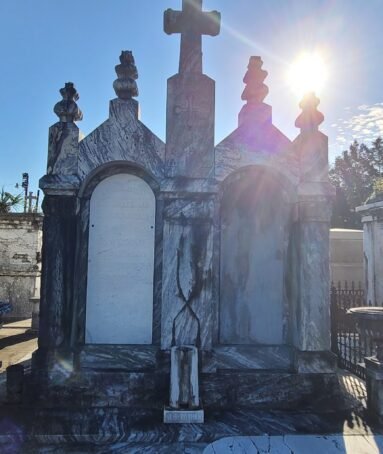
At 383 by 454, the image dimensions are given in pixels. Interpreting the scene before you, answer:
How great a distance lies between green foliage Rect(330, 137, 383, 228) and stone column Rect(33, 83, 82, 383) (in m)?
34.7

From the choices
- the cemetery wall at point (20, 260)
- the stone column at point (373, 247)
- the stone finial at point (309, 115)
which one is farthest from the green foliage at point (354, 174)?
the stone finial at point (309, 115)

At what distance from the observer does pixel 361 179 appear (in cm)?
4144

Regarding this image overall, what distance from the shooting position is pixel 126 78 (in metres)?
5.18

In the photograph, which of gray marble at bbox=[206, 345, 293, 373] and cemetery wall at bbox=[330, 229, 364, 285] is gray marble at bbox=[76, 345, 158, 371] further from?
cemetery wall at bbox=[330, 229, 364, 285]

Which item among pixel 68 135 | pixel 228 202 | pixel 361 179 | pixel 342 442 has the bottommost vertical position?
pixel 342 442

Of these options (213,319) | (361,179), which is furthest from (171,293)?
(361,179)

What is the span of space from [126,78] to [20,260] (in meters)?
9.44

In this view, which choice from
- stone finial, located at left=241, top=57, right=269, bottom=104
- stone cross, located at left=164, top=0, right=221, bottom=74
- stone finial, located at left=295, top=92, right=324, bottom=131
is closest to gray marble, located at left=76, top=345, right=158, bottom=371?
stone finial, located at left=295, top=92, right=324, bottom=131

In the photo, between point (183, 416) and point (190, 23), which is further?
point (190, 23)

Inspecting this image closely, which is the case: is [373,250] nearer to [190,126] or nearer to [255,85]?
[255,85]

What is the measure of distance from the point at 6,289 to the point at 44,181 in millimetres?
9132

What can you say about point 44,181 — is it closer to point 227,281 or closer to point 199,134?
point 199,134

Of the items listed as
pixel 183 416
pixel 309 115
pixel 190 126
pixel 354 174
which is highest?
pixel 354 174

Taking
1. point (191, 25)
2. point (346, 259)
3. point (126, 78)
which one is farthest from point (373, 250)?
point (126, 78)
